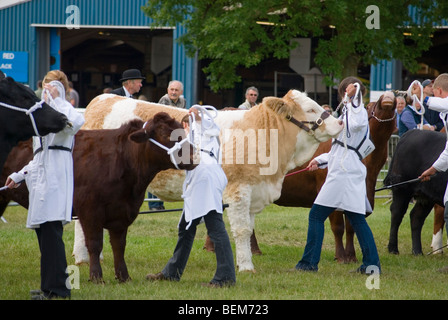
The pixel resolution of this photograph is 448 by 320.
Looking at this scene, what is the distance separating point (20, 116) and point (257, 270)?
11.7 ft

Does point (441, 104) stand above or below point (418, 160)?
above

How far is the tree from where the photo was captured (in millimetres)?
19438

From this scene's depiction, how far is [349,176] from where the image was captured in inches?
330

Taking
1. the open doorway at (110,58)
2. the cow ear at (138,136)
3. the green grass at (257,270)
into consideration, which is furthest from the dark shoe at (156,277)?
the open doorway at (110,58)

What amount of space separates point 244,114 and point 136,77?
268cm

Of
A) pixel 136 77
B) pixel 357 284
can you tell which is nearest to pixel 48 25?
pixel 136 77

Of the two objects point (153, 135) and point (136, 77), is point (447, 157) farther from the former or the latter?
point (136, 77)

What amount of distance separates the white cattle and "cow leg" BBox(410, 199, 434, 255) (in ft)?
8.56

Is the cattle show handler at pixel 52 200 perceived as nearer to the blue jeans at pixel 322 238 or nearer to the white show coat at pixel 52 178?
the white show coat at pixel 52 178

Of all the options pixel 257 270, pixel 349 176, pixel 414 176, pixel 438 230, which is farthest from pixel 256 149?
pixel 438 230

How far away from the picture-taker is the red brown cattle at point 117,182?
7562 millimetres

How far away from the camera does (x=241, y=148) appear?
8.89m

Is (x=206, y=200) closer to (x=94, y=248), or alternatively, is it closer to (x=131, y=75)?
(x=94, y=248)

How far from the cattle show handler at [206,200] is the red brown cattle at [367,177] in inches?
102
